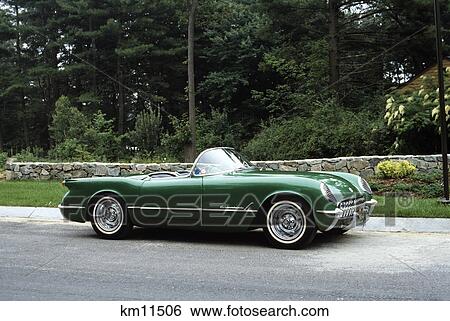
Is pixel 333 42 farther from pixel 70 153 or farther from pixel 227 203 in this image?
pixel 227 203

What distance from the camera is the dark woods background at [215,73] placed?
66.4ft

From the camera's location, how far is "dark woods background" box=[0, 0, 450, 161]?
20.2 metres

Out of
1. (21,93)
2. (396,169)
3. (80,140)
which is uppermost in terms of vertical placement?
(21,93)

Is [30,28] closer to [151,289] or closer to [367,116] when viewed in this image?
[367,116]

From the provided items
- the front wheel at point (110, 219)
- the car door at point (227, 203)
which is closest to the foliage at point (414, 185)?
the car door at point (227, 203)

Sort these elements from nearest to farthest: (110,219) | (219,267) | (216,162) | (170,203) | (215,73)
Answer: (219,267), (170,203), (216,162), (110,219), (215,73)

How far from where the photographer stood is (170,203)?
24.0 feet

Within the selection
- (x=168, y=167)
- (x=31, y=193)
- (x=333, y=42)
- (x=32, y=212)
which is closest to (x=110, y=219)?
(x=32, y=212)

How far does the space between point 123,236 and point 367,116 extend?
47.3 feet

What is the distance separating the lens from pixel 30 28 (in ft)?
129

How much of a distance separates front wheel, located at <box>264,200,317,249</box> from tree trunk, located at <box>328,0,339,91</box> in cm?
1938

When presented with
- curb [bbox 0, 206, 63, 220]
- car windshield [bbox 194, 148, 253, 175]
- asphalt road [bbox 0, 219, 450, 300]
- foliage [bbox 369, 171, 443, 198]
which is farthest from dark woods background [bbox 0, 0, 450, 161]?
asphalt road [bbox 0, 219, 450, 300]

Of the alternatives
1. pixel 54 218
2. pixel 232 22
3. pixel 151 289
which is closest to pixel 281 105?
pixel 232 22

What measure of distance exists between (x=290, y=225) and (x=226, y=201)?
93 cm
